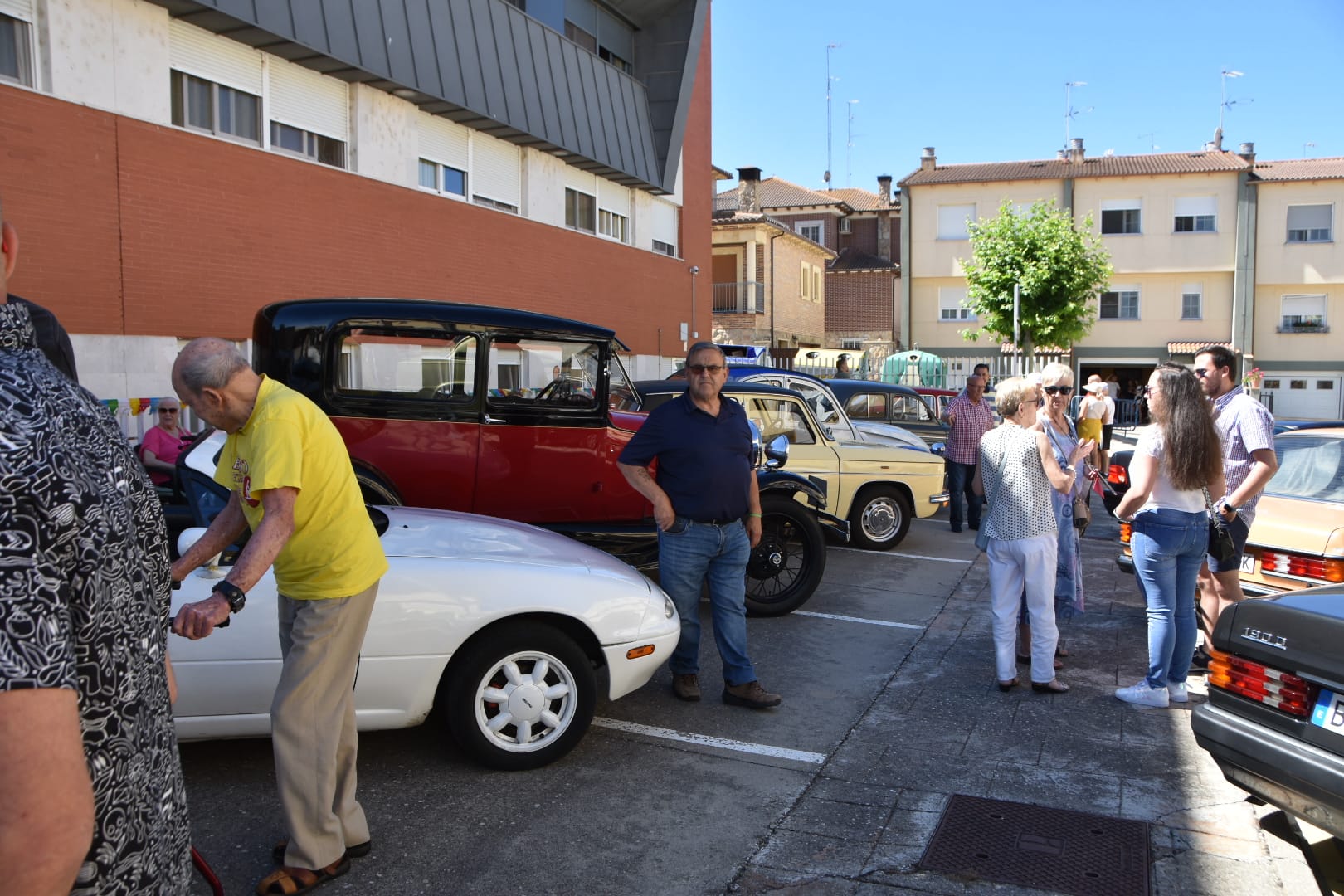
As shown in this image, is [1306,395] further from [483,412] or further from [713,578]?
[713,578]

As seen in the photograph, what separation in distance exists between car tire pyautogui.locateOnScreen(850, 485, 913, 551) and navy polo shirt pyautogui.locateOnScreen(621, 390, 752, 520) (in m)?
5.23

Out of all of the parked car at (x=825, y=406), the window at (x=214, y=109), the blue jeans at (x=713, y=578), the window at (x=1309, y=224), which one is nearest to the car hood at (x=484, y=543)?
the blue jeans at (x=713, y=578)

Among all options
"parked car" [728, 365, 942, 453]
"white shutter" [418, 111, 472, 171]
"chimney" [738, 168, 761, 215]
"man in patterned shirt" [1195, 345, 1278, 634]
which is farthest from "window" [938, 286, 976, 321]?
"man in patterned shirt" [1195, 345, 1278, 634]

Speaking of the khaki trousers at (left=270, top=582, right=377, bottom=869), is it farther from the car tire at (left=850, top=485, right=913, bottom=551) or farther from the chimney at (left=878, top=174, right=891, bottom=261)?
the chimney at (left=878, top=174, right=891, bottom=261)

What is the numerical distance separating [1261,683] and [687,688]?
2.83 metres

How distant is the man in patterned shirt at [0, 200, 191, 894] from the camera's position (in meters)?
1.28

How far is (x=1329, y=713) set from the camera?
10.3 ft

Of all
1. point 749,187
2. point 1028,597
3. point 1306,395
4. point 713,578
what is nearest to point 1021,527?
point 1028,597

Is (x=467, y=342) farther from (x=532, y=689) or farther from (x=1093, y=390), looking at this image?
(x=1093, y=390)

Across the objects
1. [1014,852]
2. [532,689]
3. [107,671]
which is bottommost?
[1014,852]

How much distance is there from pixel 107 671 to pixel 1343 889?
3.46 metres

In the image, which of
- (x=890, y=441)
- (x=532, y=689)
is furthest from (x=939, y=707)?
(x=890, y=441)

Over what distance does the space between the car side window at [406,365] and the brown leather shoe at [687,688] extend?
7.63 feet

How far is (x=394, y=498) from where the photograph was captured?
611 centimetres
